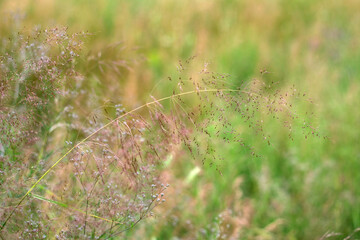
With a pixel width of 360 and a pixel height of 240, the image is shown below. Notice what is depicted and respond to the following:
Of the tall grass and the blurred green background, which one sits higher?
the blurred green background

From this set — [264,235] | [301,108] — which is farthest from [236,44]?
[264,235]

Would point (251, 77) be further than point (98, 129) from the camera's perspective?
Yes

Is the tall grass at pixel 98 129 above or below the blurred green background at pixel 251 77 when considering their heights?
below

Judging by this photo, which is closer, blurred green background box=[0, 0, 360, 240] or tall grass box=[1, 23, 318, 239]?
tall grass box=[1, 23, 318, 239]

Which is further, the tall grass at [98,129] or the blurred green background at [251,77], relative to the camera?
the blurred green background at [251,77]

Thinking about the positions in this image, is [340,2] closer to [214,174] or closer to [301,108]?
[301,108]

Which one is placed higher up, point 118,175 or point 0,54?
point 0,54

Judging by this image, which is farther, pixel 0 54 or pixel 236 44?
pixel 236 44

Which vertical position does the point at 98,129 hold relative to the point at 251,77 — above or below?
A: below
